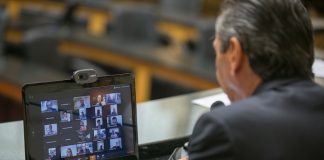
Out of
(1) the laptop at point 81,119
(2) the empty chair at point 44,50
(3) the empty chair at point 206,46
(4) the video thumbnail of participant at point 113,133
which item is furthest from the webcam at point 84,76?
(3) the empty chair at point 206,46

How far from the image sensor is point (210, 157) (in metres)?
0.84

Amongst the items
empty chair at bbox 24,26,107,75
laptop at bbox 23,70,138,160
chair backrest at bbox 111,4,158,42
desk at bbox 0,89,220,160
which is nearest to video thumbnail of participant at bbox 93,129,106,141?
laptop at bbox 23,70,138,160

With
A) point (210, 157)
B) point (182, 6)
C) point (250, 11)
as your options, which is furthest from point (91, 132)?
point (182, 6)

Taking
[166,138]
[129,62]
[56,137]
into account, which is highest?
[56,137]

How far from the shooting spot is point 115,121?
1.05 meters

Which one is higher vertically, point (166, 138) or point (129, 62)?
point (166, 138)

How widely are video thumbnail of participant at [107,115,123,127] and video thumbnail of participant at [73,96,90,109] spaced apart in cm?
5

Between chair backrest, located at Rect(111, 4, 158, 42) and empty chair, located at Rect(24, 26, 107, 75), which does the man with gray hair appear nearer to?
empty chair, located at Rect(24, 26, 107, 75)

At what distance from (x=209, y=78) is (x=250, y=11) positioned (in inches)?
86.5

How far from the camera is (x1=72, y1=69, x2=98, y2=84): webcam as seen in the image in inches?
39.6

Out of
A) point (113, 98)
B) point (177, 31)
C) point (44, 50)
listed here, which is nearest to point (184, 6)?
point (177, 31)

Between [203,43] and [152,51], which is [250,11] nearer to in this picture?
[203,43]

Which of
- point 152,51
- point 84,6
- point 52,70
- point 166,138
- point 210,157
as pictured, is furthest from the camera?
point 84,6

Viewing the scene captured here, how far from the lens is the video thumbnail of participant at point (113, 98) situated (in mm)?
1045
